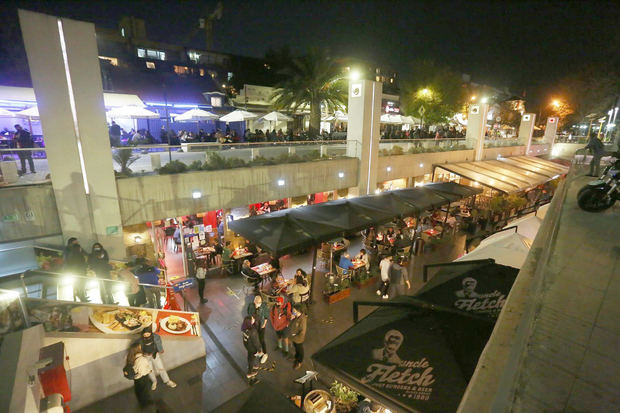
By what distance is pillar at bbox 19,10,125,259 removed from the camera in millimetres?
8062

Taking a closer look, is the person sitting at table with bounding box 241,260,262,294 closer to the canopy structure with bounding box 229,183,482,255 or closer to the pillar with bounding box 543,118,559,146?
the canopy structure with bounding box 229,183,482,255

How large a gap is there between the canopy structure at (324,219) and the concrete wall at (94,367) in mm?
3862

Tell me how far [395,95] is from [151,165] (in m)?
45.3

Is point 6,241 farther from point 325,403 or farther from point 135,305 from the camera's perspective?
point 325,403

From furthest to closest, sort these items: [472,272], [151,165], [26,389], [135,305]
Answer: [151,165], [135,305], [472,272], [26,389]

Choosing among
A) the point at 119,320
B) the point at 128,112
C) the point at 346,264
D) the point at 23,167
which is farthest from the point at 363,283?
the point at 128,112

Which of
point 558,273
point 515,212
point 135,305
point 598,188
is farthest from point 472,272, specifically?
point 515,212

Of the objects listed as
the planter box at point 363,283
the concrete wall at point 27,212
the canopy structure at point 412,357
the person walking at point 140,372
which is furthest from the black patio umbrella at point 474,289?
the concrete wall at point 27,212

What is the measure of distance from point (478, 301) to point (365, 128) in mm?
13434

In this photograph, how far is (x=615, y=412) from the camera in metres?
1.48

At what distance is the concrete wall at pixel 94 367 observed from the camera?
6289 millimetres

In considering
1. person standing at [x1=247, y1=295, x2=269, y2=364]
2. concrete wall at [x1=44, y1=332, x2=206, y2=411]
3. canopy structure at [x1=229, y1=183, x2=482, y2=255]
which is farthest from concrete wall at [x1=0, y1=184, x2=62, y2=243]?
person standing at [x1=247, y1=295, x2=269, y2=364]

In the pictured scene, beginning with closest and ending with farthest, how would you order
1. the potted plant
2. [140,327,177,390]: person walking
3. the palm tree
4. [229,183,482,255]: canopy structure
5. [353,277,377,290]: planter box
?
1. the potted plant
2. [140,327,177,390]: person walking
3. [229,183,482,255]: canopy structure
4. [353,277,377,290]: planter box
5. the palm tree

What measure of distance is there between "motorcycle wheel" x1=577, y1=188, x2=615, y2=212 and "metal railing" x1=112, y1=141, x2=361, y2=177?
34.1 ft
